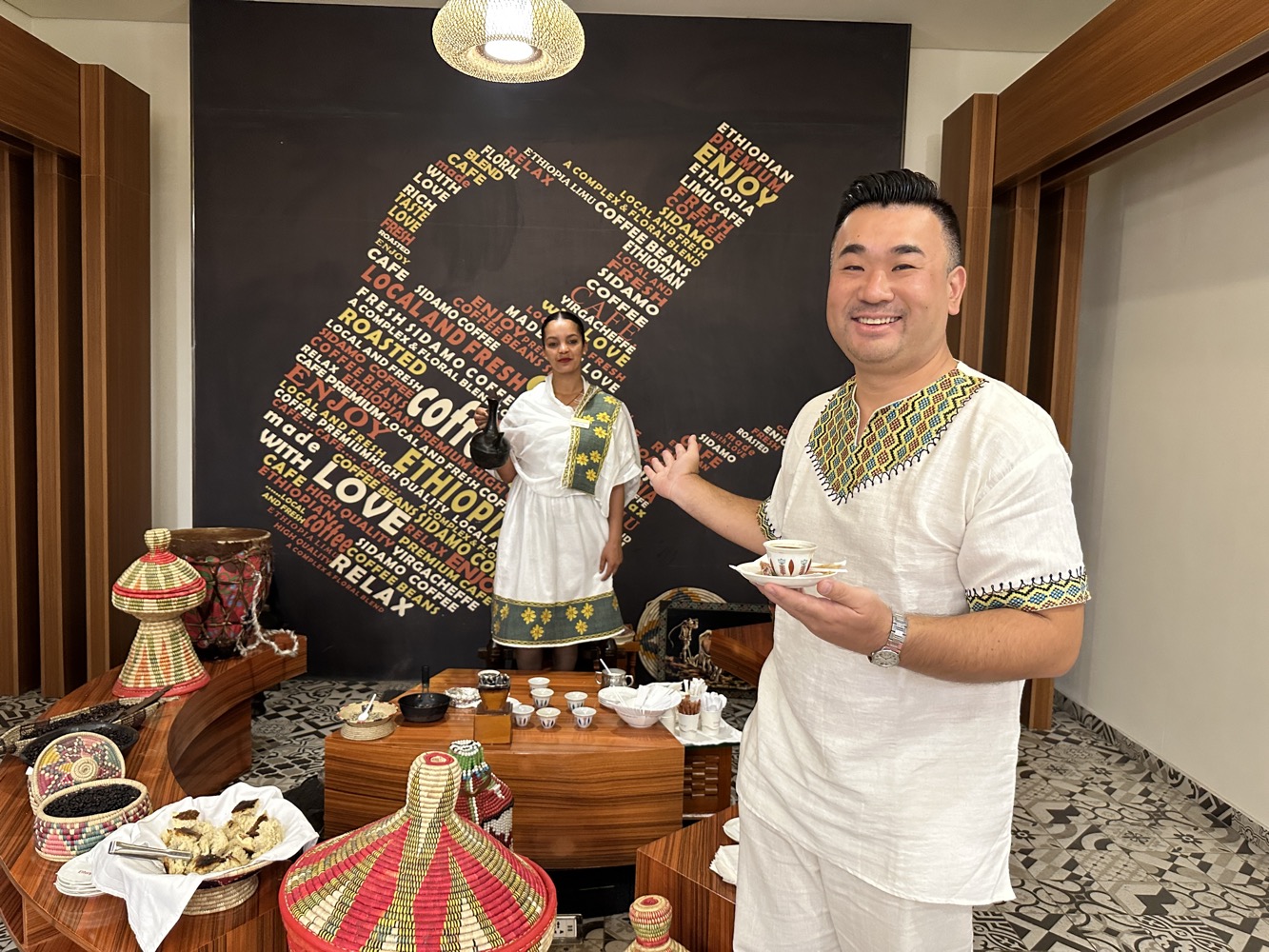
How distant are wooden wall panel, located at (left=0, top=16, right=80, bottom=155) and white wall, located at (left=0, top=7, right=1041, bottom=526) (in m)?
0.59

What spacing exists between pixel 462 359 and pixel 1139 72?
3.22 m

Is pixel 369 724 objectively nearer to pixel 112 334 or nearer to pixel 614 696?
pixel 614 696

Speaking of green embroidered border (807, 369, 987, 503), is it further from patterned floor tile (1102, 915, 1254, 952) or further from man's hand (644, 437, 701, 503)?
patterned floor tile (1102, 915, 1254, 952)

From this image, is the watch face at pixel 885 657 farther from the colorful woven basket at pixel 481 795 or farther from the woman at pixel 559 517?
the woman at pixel 559 517

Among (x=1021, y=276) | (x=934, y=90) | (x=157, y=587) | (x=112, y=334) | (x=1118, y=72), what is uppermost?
(x=934, y=90)

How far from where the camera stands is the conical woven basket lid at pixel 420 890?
1490 mm

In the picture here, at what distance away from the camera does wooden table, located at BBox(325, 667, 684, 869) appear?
110 inches

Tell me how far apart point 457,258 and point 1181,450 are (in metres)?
3.50

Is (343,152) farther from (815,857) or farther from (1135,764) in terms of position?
(1135,764)

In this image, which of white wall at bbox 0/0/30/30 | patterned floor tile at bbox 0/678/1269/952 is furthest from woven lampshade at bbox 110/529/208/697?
white wall at bbox 0/0/30/30

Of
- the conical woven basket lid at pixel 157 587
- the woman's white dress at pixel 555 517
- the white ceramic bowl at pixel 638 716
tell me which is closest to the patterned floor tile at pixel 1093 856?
the white ceramic bowl at pixel 638 716

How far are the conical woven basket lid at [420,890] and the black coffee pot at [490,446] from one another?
2.37 m

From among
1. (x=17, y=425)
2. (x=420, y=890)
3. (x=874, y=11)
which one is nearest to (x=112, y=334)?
(x=17, y=425)

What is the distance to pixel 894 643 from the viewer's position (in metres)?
1.21
